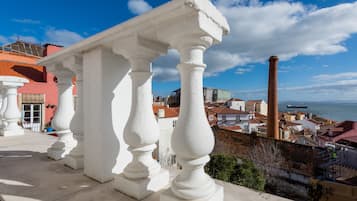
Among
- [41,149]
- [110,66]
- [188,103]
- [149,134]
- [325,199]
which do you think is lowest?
[325,199]

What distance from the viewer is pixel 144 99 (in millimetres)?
1275

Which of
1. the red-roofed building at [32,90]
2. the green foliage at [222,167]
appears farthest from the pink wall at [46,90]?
the green foliage at [222,167]

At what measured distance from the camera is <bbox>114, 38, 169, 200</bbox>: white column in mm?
1230

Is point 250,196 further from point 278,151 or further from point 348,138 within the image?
point 348,138

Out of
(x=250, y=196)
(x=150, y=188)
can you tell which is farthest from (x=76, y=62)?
(x=250, y=196)

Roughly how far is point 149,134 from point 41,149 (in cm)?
211

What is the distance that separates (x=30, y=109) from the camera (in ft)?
29.3

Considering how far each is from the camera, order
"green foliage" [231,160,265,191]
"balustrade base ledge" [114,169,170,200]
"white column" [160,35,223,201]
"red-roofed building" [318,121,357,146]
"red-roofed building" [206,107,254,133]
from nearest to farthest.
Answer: "white column" [160,35,223,201] < "balustrade base ledge" [114,169,170,200] < "green foliage" [231,160,265,191] < "red-roofed building" [318,121,357,146] < "red-roofed building" [206,107,254,133]

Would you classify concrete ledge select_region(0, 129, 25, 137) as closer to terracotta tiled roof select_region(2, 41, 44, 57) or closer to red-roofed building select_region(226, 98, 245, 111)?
terracotta tiled roof select_region(2, 41, 44, 57)

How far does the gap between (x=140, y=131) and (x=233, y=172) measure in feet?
18.0

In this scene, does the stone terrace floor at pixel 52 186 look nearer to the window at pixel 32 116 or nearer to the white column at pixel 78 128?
the white column at pixel 78 128

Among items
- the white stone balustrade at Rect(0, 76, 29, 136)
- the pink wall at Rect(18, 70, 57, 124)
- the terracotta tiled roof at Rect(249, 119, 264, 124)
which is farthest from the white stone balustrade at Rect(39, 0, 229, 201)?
the terracotta tiled roof at Rect(249, 119, 264, 124)

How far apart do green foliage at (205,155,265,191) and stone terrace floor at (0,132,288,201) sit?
14.3ft

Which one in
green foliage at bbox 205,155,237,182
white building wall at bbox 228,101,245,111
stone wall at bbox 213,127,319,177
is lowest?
stone wall at bbox 213,127,319,177
